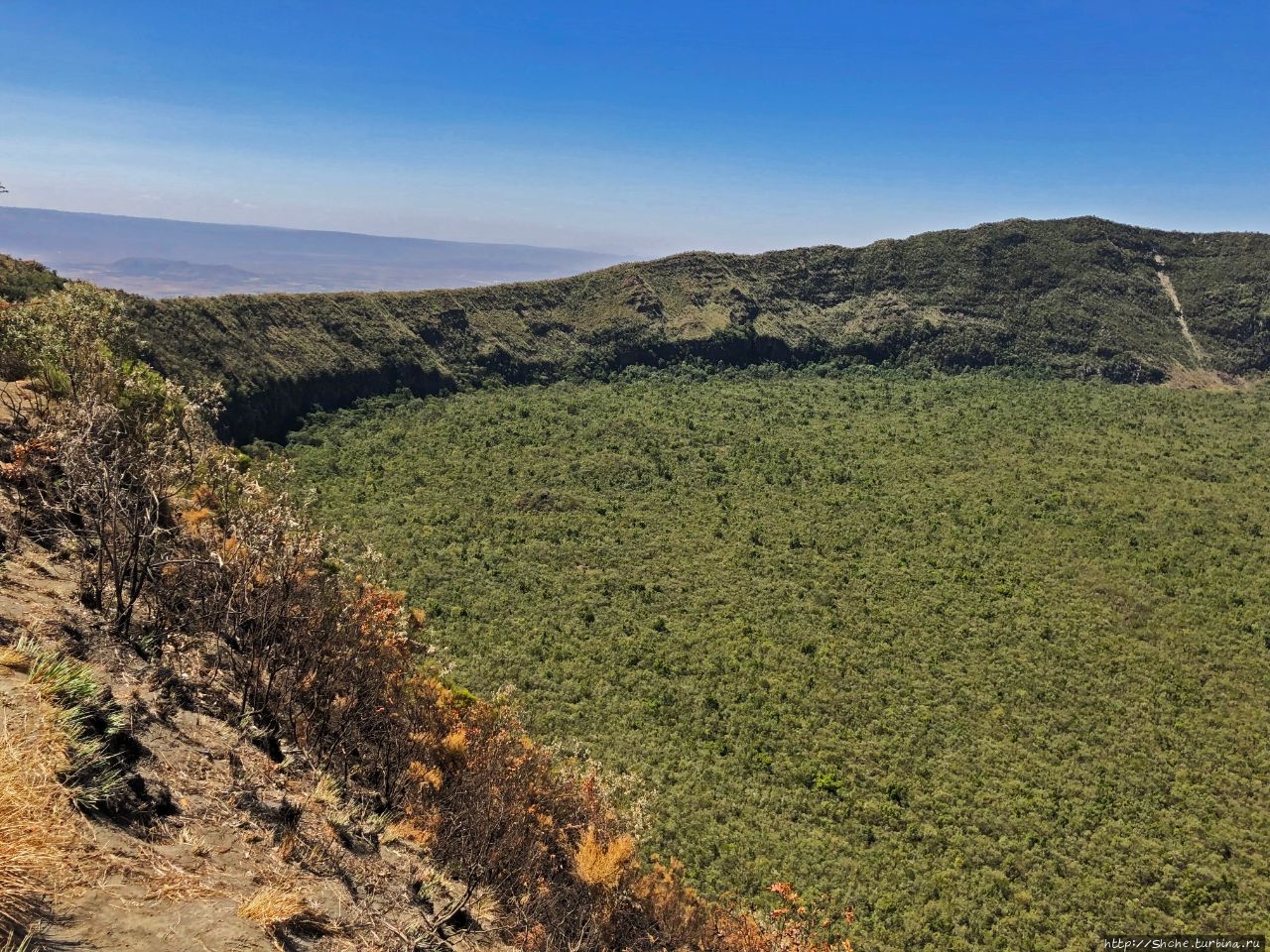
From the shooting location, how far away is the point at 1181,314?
9538cm

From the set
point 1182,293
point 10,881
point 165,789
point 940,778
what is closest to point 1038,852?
point 940,778

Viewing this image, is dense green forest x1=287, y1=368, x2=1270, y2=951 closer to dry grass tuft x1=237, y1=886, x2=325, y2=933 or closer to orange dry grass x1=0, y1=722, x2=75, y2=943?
dry grass tuft x1=237, y1=886, x2=325, y2=933

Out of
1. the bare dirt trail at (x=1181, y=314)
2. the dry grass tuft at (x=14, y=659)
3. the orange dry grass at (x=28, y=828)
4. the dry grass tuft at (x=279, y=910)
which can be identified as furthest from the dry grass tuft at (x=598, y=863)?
the bare dirt trail at (x=1181, y=314)

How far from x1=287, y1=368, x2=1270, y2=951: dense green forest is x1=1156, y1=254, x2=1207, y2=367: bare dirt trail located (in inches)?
1406

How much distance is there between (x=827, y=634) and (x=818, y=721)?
651cm

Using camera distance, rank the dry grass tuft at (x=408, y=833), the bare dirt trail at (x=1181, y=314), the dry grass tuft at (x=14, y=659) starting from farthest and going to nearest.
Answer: the bare dirt trail at (x=1181, y=314)
the dry grass tuft at (x=408, y=833)
the dry grass tuft at (x=14, y=659)

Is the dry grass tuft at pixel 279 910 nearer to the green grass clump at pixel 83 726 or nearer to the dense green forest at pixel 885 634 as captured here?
the green grass clump at pixel 83 726

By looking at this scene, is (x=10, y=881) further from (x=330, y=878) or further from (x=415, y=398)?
(x=415, y=398)

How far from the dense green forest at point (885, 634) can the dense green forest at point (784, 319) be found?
8.50 meters

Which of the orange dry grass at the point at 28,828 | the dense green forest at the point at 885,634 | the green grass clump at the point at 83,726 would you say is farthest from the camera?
the dense green forest at the point at 885,634

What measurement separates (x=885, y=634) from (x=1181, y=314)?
323 feet

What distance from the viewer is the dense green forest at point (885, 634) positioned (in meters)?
21.5

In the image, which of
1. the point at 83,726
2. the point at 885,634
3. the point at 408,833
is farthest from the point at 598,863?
the point at 885,634

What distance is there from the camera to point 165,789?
8.92 meters
